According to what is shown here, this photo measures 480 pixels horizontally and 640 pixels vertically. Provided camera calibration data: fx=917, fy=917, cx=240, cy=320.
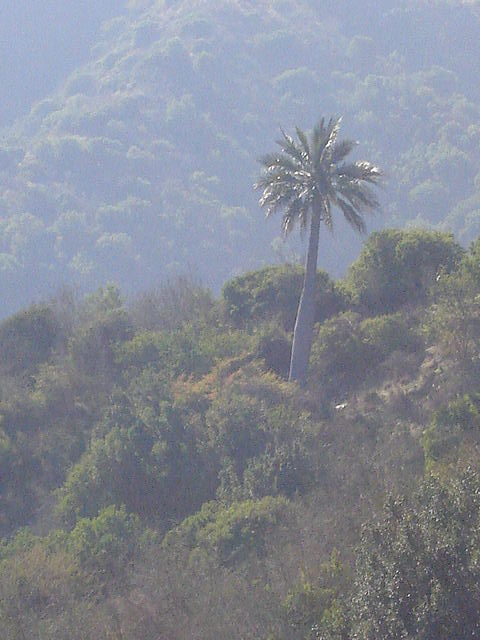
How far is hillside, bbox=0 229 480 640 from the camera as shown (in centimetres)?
1345

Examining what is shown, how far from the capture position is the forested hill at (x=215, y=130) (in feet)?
330

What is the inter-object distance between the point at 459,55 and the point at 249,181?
5129 cm

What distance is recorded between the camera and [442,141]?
113875 mm

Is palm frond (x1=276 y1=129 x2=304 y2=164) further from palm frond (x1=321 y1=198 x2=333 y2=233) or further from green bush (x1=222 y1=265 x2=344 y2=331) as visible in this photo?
green bush (x1=222 y1=265 x2=344 y2=331)

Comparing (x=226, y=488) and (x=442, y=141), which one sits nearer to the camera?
(x=226, y=488)

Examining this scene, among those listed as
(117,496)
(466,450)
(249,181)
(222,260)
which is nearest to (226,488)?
(117,496)

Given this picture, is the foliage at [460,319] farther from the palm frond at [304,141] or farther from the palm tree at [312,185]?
the palm frond at [304,141]

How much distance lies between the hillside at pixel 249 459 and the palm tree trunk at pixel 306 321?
0.53 metres

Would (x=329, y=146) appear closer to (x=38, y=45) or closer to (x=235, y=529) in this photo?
(x=235, y=529)

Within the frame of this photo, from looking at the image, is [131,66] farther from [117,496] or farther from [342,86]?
[117,496]

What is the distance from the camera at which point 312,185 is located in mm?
34656

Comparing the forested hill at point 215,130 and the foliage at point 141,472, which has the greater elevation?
the forested hill at point 215,130

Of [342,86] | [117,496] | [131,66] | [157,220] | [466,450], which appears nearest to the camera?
[466,450]

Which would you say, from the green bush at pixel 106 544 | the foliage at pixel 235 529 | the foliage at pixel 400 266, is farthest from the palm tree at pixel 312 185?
the green bush at pixel 106 544
